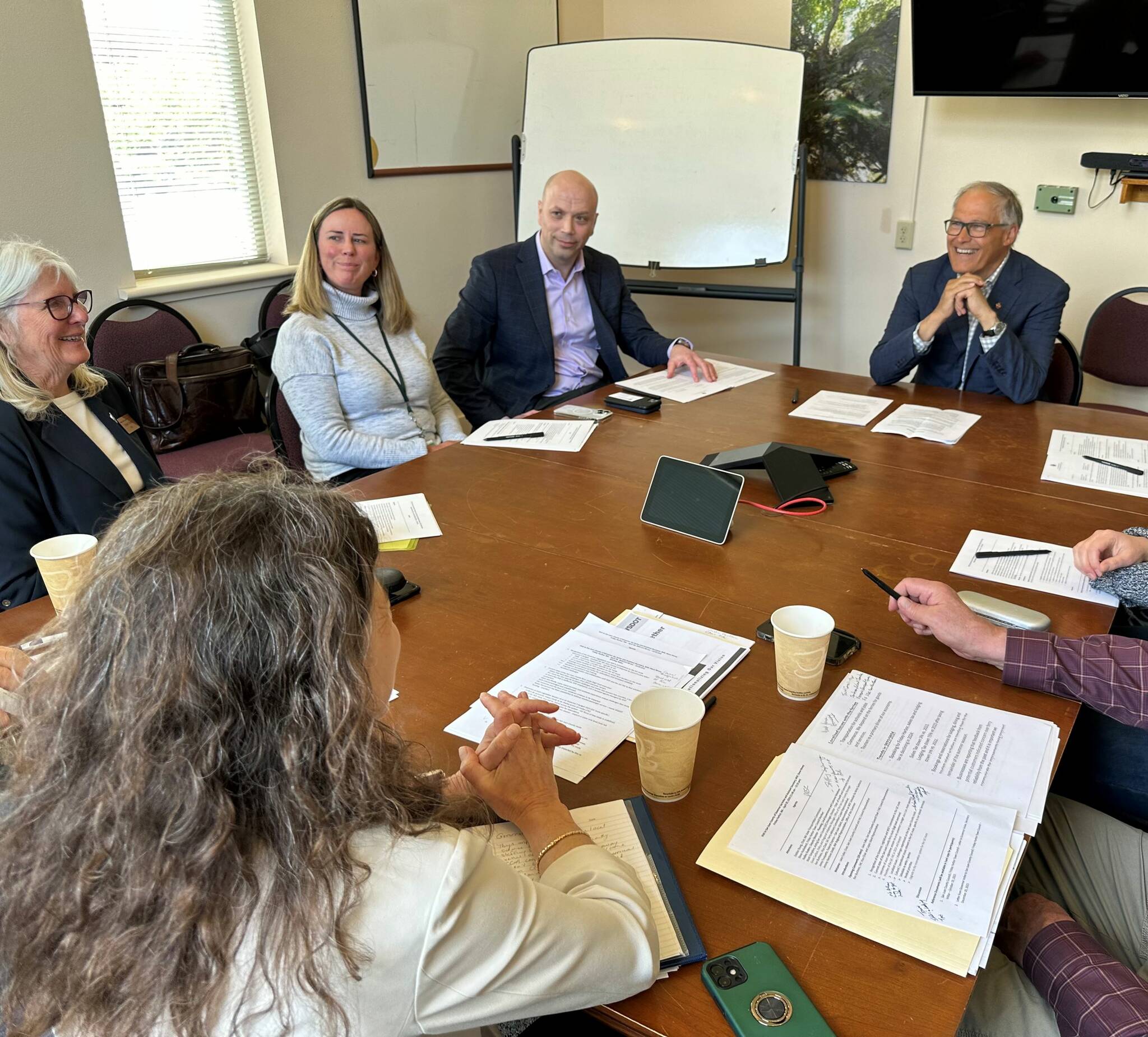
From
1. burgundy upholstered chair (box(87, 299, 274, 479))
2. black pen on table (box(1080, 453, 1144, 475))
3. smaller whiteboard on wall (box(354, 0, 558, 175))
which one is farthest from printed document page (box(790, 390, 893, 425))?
smaller whiteboard on wall (box(354, 0, 558, 175))

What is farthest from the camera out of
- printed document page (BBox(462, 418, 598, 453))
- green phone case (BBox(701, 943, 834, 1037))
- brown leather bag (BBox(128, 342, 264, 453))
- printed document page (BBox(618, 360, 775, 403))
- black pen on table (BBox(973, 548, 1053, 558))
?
brown leather bag (BBox(128, 342, 264, 453))

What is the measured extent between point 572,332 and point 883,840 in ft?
7.77

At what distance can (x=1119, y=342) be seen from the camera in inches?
131

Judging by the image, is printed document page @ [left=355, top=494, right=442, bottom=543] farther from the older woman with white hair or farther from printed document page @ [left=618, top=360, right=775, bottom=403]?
printed document page @ [left=618, top=360, right=775, bottom=403]

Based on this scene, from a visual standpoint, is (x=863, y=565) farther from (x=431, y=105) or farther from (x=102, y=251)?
(x=431, y=105)

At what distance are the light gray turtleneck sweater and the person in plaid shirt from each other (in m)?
1.54

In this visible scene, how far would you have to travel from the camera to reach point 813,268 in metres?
4.36

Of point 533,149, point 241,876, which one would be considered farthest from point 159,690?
point 533,149

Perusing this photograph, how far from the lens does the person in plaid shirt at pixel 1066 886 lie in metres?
1.00

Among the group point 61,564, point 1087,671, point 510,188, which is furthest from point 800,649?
point 510,188

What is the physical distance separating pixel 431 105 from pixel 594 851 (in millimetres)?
3902

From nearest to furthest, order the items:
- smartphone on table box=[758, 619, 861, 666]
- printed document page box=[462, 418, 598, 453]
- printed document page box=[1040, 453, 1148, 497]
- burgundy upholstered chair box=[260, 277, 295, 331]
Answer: smartphone on table box=[758, 619, 861, 666] < printed document page box=[1040, 453, 1148, 497] < printed document page box=[462, 418, 598, 453] < burgundy upholstered chair box=[260, 277, 295, 331]

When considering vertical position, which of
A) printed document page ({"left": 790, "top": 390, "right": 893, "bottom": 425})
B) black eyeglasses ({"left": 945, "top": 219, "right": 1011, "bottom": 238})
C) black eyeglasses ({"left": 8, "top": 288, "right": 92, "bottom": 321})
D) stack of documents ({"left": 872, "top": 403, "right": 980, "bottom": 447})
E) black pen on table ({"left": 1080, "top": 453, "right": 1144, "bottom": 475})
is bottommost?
black pen on table ({"left": 1080, "top": 453, "right": 1144, "bottom": 475})

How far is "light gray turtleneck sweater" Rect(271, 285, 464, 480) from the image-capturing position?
241 centimetres
